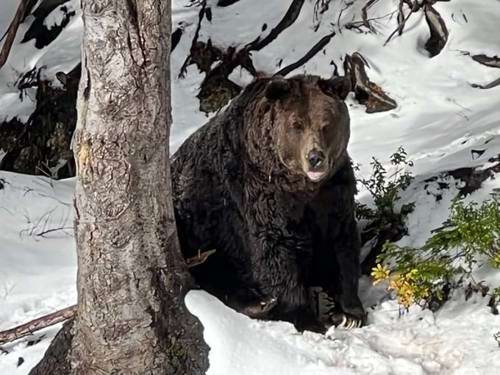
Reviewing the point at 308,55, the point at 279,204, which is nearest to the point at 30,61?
the point at 308,55

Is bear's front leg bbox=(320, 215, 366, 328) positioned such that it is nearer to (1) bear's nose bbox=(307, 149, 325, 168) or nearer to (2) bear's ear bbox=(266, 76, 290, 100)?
(1) bear's nose bbox=(307, 149, 325, 168)

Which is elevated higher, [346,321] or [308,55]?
[308,55]

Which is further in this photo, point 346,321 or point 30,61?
point 30,61

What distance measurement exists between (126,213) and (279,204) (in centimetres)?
109

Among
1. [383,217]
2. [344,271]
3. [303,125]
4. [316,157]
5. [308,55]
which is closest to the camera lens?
[316,157]

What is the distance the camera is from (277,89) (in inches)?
199

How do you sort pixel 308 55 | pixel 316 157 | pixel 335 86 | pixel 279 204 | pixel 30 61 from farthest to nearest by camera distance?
pixel 30 61
pixel 308 55
pixel 279 204
pixel 335 86
pixel 316 157

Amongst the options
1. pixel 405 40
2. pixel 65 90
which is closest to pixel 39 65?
pixel 65 90

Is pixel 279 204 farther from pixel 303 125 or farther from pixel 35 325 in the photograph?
pixel 35 325

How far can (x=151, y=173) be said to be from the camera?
4621mm

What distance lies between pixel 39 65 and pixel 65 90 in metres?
0.71

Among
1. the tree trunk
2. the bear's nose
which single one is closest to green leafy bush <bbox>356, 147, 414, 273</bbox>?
the bear's nose

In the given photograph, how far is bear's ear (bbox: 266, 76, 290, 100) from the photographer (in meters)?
5.02

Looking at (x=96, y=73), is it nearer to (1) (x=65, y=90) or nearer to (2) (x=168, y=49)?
(2) (x=168, y=49)
